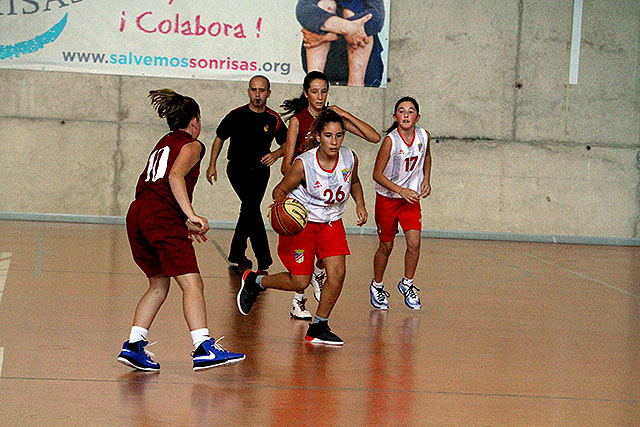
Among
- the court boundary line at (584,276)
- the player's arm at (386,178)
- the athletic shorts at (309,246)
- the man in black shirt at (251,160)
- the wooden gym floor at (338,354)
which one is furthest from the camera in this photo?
the man in black shirt at (251,160)

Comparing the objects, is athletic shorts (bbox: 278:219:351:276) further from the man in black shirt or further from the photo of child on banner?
the photo of child on banner

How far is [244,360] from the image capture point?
4.48 m

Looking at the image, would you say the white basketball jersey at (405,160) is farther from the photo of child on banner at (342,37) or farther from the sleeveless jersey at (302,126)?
the photo of child on banner at (342,37)

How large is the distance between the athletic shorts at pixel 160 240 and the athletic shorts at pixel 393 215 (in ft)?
7.80

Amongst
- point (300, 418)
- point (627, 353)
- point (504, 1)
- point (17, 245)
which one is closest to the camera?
point (300, 418)

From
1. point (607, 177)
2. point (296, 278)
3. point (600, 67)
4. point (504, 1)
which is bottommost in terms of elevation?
point (296, 278)

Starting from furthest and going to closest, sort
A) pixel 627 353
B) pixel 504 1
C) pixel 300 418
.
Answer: pixel 504 1 → pixel 627 353 → pixel 300 418

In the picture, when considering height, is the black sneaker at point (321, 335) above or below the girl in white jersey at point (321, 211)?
below

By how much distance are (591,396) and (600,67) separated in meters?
8.92

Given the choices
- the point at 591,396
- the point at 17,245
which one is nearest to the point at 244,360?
the point at 591,396

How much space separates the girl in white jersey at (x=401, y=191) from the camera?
6254 millimetres

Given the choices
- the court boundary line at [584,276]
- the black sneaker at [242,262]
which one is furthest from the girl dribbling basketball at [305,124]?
the court boundary line at [584,276]

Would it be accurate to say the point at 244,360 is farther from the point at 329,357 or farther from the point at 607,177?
the point at 607,177

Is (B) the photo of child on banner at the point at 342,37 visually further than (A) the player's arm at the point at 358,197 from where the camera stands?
Yes
